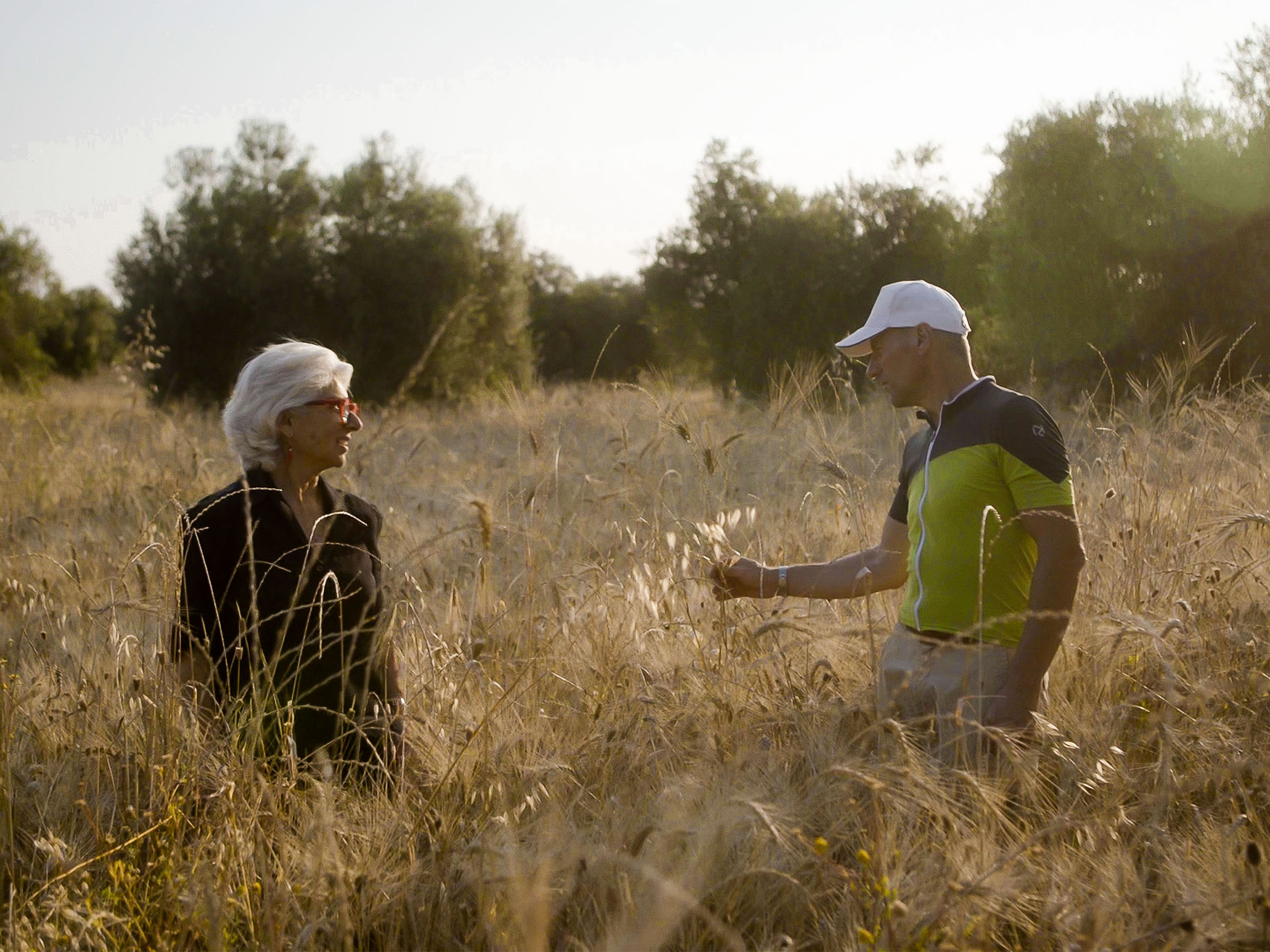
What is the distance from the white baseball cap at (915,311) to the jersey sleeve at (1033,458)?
0.32 metres

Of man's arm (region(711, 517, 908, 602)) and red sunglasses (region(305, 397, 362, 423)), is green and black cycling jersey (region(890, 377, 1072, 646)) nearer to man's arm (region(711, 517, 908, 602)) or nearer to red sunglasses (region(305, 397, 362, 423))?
man's arm (region(711, 517, 908, 602))

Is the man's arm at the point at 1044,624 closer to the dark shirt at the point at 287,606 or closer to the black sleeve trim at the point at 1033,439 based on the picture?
the black sleeve trim at the point at 1033,439

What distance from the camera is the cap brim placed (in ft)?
8.78

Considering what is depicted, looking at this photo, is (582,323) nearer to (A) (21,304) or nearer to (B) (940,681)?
(A) (21,304)

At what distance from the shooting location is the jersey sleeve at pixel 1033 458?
2326 mm

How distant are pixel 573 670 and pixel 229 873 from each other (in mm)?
1358

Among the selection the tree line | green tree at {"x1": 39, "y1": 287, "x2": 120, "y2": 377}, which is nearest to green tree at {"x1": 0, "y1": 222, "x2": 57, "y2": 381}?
green tree at {"x1": 39, "y1": 287, "x2": 120, "y2": 377}

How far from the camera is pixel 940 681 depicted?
2.56m

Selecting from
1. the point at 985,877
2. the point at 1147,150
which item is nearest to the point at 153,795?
the point at 985,877

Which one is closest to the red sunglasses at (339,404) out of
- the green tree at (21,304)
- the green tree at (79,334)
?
the green tree at (21,304)

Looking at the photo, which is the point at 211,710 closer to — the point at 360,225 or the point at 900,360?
the point at 900,360

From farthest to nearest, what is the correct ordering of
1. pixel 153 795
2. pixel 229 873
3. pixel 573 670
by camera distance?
pixel 573 670, pixel 153 795, pixel 229 873

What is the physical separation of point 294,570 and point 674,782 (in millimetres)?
1190

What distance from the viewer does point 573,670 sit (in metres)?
3.14
